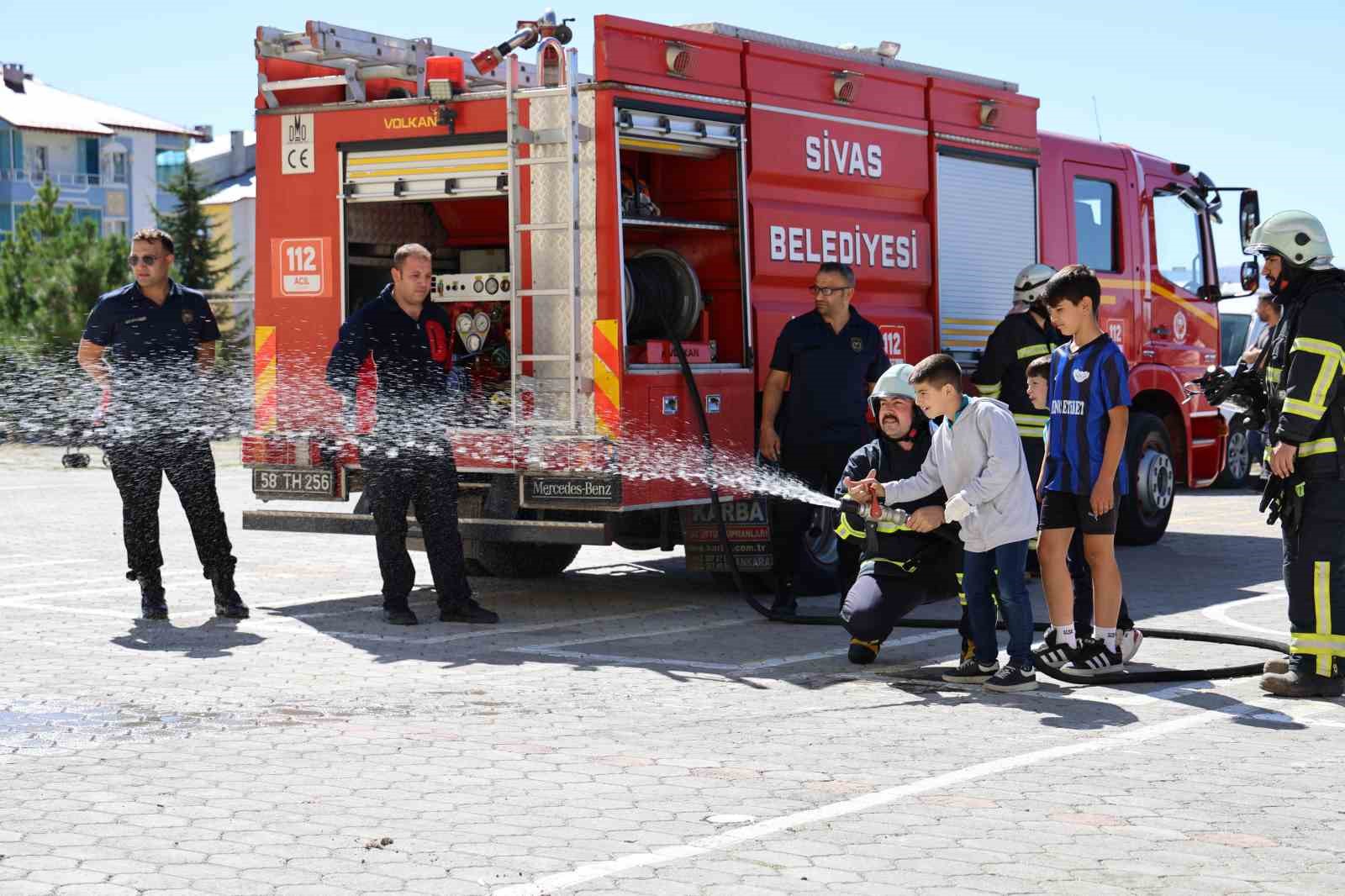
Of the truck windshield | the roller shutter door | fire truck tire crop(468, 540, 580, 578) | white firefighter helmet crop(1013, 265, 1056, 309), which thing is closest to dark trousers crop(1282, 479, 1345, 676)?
white firefighter helmet crop(1013, 265, 1056, 309)

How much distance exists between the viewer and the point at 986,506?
7734 millimetres

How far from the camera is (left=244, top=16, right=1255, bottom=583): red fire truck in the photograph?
972cm

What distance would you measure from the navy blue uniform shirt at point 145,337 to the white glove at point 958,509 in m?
4.46

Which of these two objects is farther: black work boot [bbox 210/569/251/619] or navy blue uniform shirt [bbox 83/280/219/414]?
black work boot [bbox 210/569/251/619]

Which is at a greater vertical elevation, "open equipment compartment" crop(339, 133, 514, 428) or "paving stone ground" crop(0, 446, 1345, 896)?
"open equipment compartment" crop(339, 133, 514, 428)

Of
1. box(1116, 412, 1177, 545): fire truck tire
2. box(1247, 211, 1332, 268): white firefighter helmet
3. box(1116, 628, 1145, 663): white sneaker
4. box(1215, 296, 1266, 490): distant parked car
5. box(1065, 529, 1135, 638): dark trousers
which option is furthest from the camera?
box(1215, 296, 1266, 490): distant parked car

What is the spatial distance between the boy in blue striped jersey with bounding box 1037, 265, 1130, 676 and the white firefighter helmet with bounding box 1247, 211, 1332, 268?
0.74 m

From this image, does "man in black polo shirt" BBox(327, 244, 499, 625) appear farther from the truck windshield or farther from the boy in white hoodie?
the truck windshield

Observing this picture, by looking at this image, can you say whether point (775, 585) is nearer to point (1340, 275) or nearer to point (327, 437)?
point (327, 437)

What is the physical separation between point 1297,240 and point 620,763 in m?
3.66

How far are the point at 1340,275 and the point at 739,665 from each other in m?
3.11

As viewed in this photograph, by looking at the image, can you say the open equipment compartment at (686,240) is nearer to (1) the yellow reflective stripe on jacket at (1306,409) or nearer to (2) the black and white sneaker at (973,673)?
(2) the black and white sneaker at (973,673)

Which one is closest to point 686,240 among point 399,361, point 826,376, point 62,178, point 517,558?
point 826,376

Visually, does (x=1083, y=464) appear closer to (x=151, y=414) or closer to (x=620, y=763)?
(x=620, y=763)
